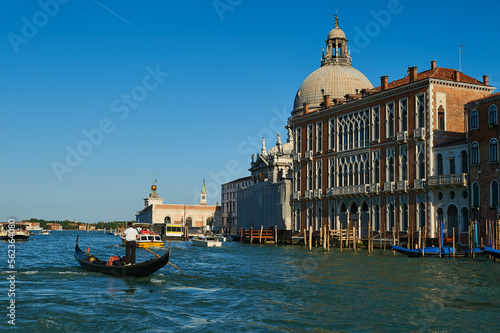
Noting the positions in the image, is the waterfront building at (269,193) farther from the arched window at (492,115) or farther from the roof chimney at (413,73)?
the arched window at (492,115)

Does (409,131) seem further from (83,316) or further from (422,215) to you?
(83,316)

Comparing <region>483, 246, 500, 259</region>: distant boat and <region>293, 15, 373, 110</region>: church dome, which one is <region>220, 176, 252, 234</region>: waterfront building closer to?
<region>293, 15, 373, 110</region>: church dome

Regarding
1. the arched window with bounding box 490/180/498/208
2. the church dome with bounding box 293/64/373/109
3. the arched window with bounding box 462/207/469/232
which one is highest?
the church dome with bounding box 293/64/373/109

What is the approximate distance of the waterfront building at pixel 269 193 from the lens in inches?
2309

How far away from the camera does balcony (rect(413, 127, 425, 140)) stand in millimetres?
38219

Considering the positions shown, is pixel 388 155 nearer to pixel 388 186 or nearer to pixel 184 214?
pixel 388 186

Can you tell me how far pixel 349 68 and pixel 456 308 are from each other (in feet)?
179

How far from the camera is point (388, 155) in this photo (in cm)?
4162

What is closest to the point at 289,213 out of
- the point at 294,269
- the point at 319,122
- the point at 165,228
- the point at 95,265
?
the point at 319,122

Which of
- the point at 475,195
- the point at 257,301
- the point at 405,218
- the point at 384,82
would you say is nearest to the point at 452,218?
the point at 475,195

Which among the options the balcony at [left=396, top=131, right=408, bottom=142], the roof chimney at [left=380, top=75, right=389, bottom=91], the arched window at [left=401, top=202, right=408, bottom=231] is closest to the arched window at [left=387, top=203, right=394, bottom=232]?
the arched window at [left=401, top=202, right=408, bottom=231]

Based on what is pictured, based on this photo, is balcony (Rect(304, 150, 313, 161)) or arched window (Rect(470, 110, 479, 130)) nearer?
arched window (Rect(470, 110, 479, 130))

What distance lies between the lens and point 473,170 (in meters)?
34.2

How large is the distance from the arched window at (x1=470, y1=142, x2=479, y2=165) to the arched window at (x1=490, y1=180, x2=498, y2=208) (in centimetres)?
168
